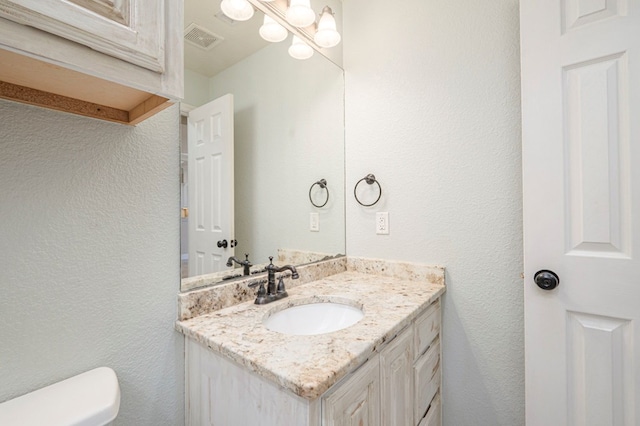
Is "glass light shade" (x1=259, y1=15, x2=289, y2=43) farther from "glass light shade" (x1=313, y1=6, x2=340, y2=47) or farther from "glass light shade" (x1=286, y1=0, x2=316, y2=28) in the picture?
"glass light shade" (x1=313, y1=6, x2=340, y2=47)

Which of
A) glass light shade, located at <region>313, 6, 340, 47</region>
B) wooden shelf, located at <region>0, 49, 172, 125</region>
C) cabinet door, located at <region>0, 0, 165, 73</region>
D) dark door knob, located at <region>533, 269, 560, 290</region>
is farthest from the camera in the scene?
glass light shade, located at <region>313, 6, 340, 47</region>

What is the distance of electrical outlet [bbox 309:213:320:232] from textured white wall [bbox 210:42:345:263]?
0.08ft

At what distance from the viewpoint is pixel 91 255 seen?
798mm

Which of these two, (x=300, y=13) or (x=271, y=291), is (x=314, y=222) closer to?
(x=271, y=291)

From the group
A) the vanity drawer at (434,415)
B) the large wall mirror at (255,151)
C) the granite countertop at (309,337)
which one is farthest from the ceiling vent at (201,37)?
the vanity drawer at (434,415)

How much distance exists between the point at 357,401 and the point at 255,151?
109 centimetres

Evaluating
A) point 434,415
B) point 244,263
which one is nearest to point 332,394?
point 244,263

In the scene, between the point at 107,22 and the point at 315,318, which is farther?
the point at 315,318

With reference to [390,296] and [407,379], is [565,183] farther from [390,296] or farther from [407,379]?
[407,379]

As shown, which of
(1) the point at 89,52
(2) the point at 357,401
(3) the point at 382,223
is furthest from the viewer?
(3) the point at 382,223

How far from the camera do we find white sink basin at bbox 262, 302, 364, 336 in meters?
1.12

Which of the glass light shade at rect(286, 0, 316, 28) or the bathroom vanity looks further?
the glass light shade at rect(286, 0, 316, 28)

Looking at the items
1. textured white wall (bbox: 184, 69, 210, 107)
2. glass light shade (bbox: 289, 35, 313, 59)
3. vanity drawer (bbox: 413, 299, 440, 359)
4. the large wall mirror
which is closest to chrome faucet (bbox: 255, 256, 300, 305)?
the large wall mirror

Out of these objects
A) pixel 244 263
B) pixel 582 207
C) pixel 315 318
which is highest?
pixel 582 207
